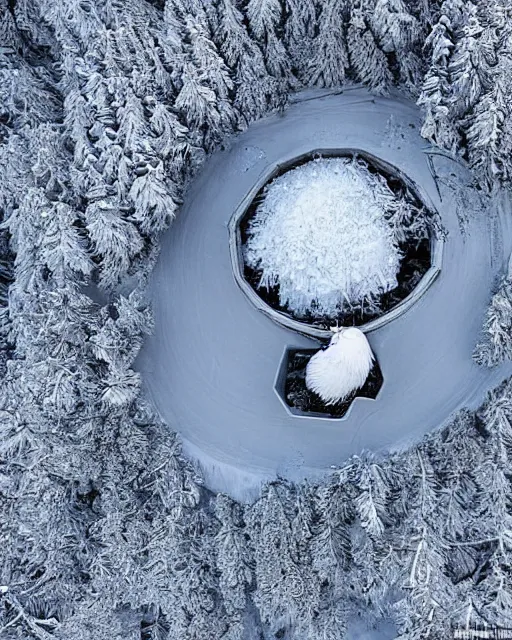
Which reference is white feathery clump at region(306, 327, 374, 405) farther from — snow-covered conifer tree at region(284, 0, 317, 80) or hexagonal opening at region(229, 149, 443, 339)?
snow-covered conifer tree at region(284, 0, 317, 80)

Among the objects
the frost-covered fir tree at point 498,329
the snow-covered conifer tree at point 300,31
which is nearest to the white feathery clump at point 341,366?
the frost-covered fir tree at point 498,329

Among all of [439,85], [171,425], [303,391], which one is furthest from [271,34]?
[171,425]

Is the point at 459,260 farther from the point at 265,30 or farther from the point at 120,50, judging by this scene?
the point at 120,50

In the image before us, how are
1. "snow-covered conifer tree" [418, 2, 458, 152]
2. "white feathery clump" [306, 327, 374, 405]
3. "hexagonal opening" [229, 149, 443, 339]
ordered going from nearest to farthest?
"white feathery clump" [306, 327, 374, 405]
"snow-covered conifer tree" [418, 2, 458, 152]
"hexagonal opening" [229, 149, 443, 339]

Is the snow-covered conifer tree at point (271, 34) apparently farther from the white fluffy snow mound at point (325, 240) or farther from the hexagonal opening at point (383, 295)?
the white fluffy snow mound at point (325, 240)

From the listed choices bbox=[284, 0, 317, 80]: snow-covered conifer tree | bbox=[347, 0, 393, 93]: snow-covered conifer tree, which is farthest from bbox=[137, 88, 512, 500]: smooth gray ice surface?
bbox=[284, 0, 317, 80]: snow-covered conifer tree

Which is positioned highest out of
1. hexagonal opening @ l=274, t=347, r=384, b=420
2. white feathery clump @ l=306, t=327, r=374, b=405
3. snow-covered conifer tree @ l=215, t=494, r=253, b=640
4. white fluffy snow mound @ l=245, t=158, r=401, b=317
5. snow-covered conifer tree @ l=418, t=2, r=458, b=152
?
snow-covered conifer tree @ l=418, t=2, r=458, b=152

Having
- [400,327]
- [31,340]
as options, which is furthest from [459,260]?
[31,340]
